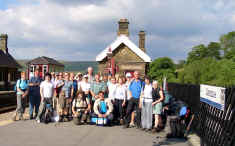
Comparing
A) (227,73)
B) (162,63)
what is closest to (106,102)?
(227,73)

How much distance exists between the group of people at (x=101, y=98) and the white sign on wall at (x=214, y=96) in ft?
9.25

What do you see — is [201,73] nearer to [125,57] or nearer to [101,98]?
[125,57]

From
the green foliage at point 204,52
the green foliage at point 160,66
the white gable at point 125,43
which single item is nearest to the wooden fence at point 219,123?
the white gable at point 125,43

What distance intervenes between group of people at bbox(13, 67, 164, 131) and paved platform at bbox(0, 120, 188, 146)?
1.70 ft

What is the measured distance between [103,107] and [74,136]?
240 cm

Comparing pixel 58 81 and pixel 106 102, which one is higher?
pixel 58 81

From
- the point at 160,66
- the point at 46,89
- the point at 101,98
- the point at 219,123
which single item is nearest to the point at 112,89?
the point at 101,98

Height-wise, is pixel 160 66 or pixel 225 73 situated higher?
pixel 160 66

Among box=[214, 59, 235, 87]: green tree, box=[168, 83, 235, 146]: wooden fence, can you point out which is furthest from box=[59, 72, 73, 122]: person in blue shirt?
box=[214, 59, 235, 87]: green tree

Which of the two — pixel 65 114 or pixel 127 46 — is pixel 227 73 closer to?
pixel 127 46

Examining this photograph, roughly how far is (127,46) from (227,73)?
1237 inches

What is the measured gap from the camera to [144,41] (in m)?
33.7

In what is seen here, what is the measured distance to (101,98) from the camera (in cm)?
1014

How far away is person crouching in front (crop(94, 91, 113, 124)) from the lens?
9.97 m
